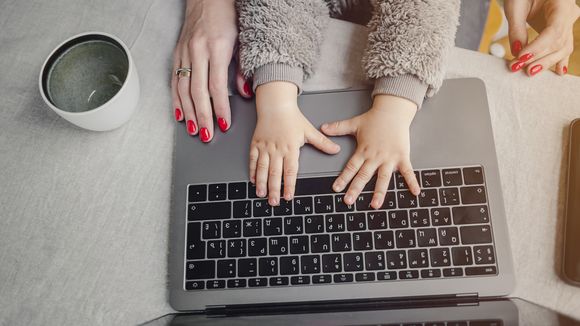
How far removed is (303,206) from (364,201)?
0.08 meters

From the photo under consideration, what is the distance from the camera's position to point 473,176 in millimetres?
556

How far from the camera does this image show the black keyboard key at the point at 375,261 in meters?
0.53

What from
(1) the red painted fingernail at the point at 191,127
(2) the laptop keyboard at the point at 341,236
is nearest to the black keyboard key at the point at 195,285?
(2) the laptop keyboard at the point at 341,236

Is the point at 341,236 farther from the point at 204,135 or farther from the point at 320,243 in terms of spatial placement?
the point at 204,135

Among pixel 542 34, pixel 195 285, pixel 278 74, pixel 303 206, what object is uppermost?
pixel 542 34

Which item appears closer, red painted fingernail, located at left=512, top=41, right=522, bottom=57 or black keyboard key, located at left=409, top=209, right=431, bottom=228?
black keyboard key, located at left=409, top=209, right=431, bottom=228

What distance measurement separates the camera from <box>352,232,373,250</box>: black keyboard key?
541 millimetres

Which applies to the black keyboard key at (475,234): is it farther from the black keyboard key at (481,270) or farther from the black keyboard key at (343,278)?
the black keyboard key at (343,278)

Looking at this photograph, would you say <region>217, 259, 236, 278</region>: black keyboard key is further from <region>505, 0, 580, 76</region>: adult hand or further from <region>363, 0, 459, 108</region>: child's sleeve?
<region>505, 0, 580, 76</region>: adult hand

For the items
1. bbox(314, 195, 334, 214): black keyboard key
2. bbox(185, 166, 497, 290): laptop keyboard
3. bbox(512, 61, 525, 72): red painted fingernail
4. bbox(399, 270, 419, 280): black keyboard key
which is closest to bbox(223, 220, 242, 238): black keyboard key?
bbox(185, 166, 497, 290): laptop keyboard

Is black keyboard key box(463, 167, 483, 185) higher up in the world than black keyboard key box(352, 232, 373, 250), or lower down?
higher up

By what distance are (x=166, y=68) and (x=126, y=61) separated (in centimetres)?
10

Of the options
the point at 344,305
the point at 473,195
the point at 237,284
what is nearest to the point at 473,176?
the point at 473,195

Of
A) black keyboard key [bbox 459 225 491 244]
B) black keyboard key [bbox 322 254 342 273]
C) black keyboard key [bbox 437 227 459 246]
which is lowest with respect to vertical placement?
black keyboard key [bbox 322 254 342 273]
